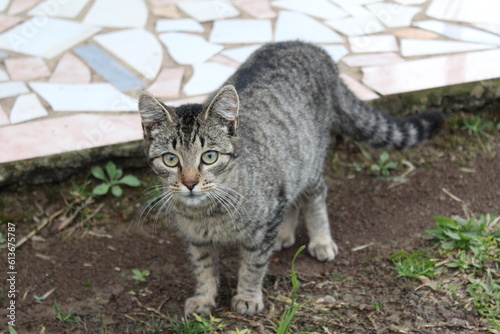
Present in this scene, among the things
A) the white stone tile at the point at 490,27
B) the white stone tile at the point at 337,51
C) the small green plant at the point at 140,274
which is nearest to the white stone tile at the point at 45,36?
the white stone tile at the point at 337,51

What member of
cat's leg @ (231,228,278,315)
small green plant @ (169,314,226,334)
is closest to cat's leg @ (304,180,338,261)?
cat's leg @ (231,228,278,315)

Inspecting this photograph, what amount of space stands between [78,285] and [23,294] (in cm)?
30

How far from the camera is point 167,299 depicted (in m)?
3.94

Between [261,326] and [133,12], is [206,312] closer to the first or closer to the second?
[261,326]

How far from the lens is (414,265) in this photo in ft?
12.7

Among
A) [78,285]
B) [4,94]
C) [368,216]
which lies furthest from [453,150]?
[4,94]

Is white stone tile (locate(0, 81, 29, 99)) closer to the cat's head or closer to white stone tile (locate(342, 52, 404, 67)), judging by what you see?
the cat's head

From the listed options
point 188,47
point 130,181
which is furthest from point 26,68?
point 130,181

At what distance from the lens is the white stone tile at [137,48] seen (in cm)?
564

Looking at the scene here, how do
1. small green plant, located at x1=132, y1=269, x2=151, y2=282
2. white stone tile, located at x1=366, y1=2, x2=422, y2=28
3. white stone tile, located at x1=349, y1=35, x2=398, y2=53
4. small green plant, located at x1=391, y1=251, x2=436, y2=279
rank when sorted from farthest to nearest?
white stone tile, located at x1=366, y1=2, x2=422, y2=28 < white stone tile, located at x1=349, y1=35, x2=398, y2=53 < small green plant, located at x1=132, y1=269, x2=151, y2=282 < small green plant, located at x1=391, y1=251, x2=436, y2=279

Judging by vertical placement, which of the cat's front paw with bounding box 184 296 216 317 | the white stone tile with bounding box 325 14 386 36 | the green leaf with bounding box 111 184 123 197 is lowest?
the cat's front paw with bounding box 184 296 216 317

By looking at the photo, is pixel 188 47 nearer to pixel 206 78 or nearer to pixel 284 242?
pixel 206 78

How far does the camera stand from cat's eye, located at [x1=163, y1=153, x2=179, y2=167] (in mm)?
3336

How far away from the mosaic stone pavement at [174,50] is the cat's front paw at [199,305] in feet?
4.41
